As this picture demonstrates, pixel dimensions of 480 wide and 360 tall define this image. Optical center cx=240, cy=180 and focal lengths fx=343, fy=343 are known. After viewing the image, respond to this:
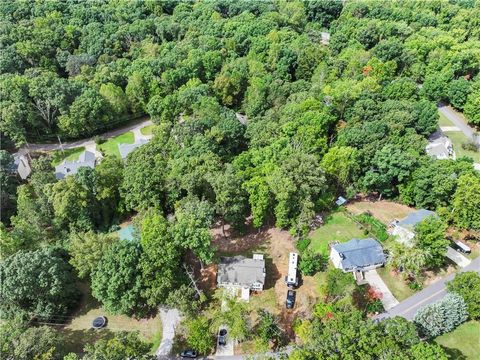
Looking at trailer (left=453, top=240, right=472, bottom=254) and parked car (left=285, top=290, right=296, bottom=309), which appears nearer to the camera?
parked car (left=285, top=290, right=296, bottom=309)

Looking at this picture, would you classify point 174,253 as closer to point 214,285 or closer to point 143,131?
point 214,285

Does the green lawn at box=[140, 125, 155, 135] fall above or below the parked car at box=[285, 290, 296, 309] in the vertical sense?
above

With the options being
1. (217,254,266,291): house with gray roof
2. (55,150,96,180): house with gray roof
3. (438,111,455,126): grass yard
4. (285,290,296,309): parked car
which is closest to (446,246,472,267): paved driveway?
(285,290,296,309): parked car

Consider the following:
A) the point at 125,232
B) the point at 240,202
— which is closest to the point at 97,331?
the point at 125,232

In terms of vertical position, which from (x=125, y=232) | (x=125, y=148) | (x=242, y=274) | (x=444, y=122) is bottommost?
(x=125, y=232)

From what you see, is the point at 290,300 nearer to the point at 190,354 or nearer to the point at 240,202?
the point at 190,354

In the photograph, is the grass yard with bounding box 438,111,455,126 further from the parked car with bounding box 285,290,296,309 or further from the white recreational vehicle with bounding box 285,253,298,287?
the parked car with bounding box 285,290,296,309

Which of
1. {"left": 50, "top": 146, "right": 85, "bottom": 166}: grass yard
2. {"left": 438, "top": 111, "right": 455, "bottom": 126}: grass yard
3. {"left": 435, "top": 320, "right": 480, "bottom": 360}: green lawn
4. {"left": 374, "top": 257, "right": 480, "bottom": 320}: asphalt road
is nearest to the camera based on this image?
{"left": 435, "top": 320, "right": 480, "bottom": 360}: green lawn
